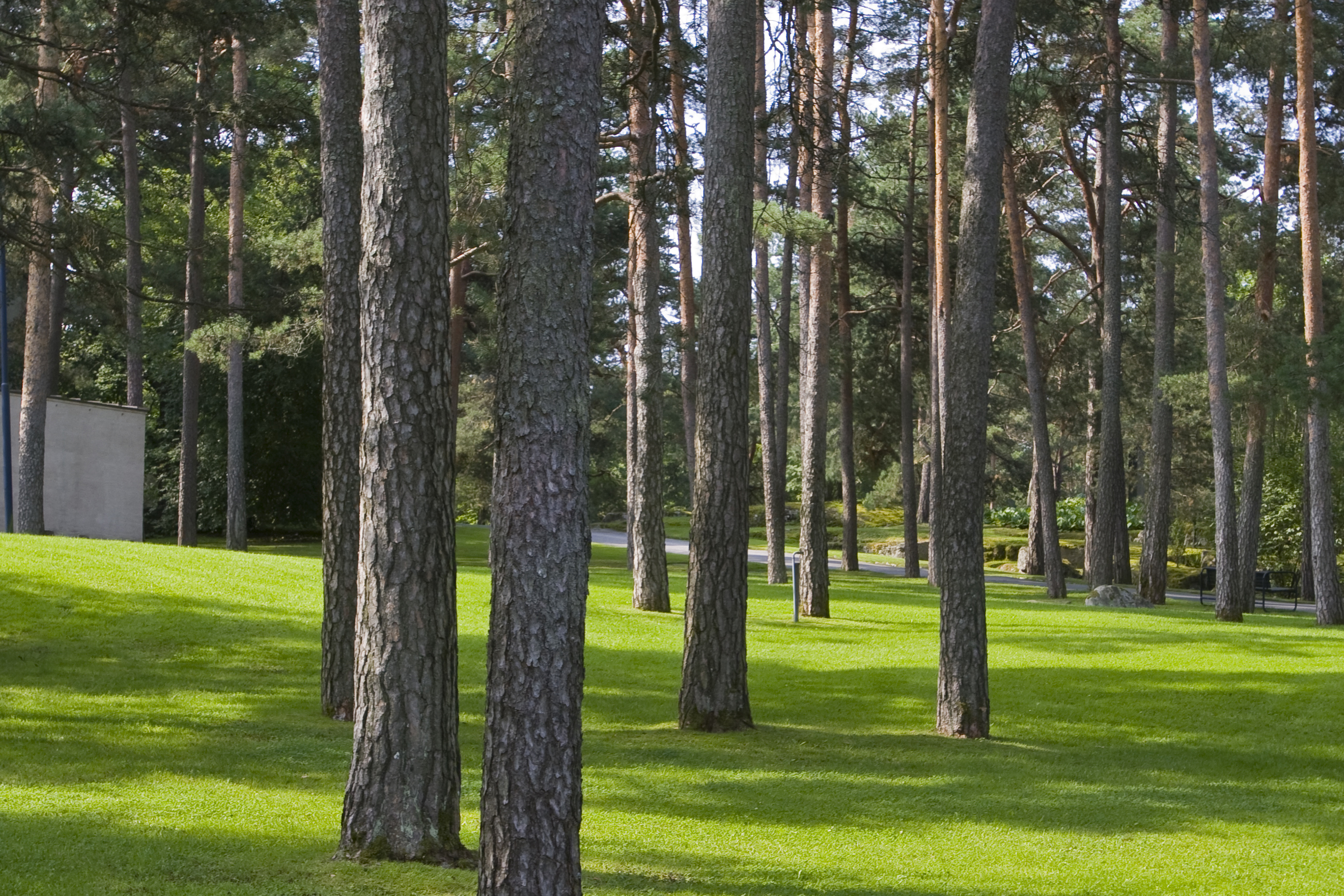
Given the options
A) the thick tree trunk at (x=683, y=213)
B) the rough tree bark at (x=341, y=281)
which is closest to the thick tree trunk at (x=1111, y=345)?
the thick tree trunk at (x=683, y=213)

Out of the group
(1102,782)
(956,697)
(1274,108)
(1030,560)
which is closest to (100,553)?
(956,697)

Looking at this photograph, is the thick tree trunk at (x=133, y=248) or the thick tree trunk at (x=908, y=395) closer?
the thick tree trunk at (x=133, y=248)

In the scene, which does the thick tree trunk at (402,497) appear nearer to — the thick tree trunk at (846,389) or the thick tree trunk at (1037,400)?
the thick tree trunk at (1037,400)

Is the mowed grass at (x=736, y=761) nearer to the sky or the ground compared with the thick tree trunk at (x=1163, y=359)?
nearer to the ground

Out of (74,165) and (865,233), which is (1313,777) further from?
(865,233)

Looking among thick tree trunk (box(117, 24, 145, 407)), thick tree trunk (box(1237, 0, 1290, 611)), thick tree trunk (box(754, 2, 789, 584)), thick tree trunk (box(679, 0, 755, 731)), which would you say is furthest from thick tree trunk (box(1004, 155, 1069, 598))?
thick tree trunk (box(679, 0, 755, 731))

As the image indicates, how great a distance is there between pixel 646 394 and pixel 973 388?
802cm

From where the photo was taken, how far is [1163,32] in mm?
24922

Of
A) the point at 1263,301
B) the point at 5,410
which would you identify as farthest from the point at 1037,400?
the point at 5,410

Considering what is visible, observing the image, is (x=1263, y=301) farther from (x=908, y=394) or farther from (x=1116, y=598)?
(x=908, y=394)

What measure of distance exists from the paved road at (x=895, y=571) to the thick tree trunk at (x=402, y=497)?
811 inches

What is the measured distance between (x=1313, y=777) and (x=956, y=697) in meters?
2.62

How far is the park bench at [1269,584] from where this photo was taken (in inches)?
→ 1043

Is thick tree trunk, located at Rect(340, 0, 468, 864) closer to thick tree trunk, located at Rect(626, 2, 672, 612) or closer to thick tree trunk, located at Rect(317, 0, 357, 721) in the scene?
thick tree trunk, located at Rect(317, 0, 357, 721)
